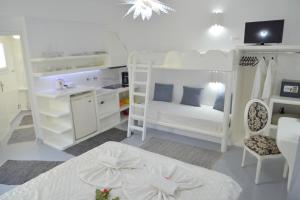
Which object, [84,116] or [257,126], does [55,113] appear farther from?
[257,126]

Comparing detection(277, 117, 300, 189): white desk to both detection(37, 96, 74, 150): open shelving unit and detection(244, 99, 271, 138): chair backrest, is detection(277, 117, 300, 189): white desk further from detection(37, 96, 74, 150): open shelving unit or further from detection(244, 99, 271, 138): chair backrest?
detection(37, 96, 74, 150): open shelving unit

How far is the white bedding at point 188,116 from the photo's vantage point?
11.8ft

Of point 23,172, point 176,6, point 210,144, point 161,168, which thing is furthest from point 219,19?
point 23,172

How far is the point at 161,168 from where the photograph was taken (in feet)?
6.61

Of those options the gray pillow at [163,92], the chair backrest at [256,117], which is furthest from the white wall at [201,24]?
the chair backrest at [256,117]

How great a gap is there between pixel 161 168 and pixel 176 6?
3.53 m

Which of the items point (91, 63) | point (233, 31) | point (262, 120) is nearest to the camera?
point (262, 120)

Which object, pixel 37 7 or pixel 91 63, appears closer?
pixel 37 7

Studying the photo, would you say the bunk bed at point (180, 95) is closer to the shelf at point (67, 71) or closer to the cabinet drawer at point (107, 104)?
the cabinet drawer at point (107, 104)

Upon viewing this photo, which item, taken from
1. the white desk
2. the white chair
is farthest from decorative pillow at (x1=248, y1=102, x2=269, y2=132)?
the white desk

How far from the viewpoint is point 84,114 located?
13.0 feet

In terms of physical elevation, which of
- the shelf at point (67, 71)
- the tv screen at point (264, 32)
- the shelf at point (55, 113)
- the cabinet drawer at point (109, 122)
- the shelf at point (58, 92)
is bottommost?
the cabinet drawer at point (109, 122)

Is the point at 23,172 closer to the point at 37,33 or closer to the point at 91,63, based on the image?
the point at 37,33

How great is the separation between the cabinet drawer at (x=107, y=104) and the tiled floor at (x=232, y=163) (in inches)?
32.3
